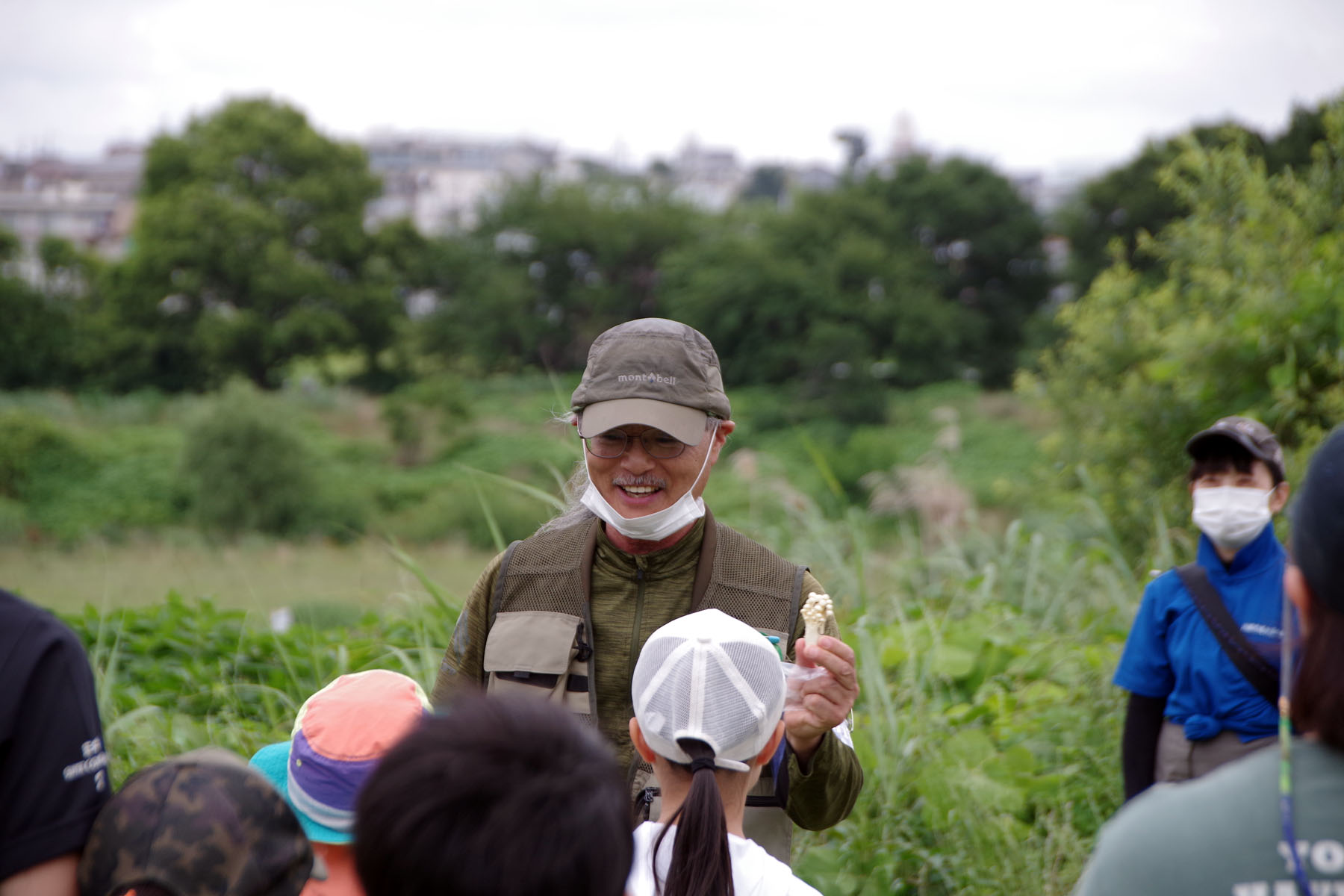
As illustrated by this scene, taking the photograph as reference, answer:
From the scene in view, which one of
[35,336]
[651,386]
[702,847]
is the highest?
[651,386]

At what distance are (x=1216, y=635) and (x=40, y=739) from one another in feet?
9.08

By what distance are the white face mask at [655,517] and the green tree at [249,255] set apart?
39050mm

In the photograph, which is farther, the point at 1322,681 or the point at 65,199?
the point at 65,199

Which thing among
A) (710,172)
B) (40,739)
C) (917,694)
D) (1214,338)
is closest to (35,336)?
(1214,338)

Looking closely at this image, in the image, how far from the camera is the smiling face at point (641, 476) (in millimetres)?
2449

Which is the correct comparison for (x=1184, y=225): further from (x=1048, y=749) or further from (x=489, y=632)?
(x=489, y=632)

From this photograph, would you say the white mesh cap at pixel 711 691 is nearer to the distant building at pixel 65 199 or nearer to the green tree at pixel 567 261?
the green tree at pixel 567 261

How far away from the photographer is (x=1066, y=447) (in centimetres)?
1217

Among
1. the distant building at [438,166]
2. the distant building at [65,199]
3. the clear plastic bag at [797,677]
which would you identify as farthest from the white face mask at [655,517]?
the distant building at [65,199]

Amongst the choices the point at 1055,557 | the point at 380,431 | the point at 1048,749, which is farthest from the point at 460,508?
the point at 1048,749

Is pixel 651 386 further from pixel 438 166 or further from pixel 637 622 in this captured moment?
pixel 438 166

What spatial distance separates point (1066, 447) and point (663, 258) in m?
32.6

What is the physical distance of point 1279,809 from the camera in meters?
1.12

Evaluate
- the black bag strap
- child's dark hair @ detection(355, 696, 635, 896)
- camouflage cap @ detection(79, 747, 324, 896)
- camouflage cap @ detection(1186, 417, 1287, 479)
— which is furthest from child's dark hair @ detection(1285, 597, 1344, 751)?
camouflage cap @ detection(1186, 417, 1287, 479)
